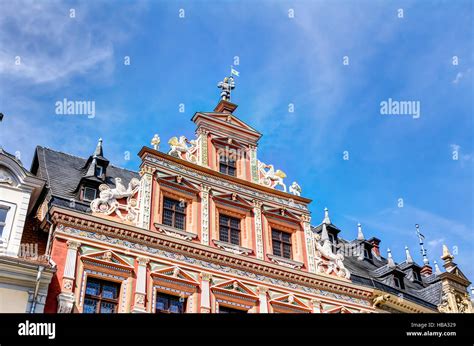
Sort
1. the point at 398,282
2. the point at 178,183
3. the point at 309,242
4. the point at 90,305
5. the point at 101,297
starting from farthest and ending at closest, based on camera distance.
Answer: the point at 398,282
the point at 309,242
the point at 178,183
the point at 101,297
the point at 90,305

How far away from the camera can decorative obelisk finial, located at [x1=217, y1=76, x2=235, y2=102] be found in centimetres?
2841

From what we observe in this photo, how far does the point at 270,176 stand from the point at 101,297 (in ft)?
33.1

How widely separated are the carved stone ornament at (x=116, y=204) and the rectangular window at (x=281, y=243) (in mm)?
6080

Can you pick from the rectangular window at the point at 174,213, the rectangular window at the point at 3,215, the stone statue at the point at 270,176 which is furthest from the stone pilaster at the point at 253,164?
the rectangular window at the point at 3,215

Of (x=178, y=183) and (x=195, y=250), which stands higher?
(x=178, y=183)

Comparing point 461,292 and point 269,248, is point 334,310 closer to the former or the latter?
point 269,248

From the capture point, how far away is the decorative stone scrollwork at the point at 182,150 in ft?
80.0

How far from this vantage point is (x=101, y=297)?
18.9 m

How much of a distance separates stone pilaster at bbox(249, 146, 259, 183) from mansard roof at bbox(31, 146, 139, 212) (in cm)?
530

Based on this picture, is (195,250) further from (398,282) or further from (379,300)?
(398,282)

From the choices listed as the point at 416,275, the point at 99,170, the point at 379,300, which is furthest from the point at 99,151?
the point at 416,275

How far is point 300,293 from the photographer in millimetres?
23062

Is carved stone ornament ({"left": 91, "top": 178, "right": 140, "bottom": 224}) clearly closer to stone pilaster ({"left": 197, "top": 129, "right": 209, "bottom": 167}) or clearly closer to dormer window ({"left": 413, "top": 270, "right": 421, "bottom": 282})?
stone pilaster ({"left": 197, "top": 129, "right": 209, "bottom": 167})

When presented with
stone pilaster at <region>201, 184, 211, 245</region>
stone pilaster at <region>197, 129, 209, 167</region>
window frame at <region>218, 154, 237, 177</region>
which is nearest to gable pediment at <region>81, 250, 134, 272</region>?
stone pilaster at <region>201, 184, 211, 245</region>
